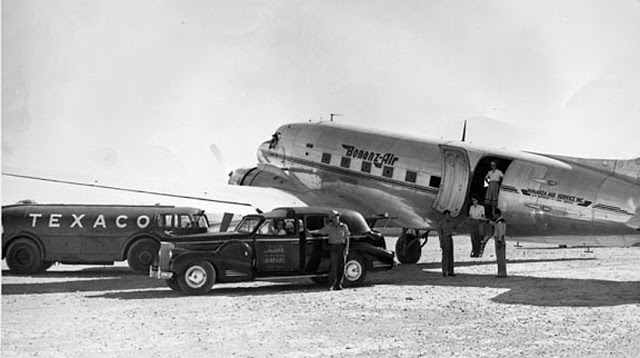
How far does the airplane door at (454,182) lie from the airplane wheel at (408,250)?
1875 mm

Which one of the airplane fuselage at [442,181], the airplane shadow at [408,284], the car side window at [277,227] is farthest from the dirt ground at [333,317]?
the airplane fuselage at [442,181]

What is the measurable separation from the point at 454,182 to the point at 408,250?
2893mm

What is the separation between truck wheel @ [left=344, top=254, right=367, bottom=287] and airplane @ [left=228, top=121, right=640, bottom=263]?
19.1ft

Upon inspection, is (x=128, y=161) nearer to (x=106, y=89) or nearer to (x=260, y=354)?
(x=106, y=89)

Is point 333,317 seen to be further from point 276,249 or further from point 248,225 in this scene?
point 248,225

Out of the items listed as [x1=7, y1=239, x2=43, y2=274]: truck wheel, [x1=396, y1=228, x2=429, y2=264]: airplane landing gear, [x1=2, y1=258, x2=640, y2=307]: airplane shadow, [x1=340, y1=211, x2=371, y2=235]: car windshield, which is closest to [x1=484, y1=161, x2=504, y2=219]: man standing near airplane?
[x1=2, y1=258, x2=640, y2=307]: airplane shadow

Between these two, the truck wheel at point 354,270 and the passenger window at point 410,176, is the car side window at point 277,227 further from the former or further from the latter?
the passenger window at point 410,176

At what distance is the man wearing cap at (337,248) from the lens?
52.2 ft

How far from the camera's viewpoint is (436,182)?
2200 cm

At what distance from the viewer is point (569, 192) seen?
19734 mm

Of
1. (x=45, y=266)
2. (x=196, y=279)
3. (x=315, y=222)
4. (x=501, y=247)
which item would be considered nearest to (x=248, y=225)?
(x=315, y=222)

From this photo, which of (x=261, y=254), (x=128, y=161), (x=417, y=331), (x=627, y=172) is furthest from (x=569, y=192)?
(x=128, y=161)

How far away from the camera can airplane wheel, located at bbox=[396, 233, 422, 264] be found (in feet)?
76.5

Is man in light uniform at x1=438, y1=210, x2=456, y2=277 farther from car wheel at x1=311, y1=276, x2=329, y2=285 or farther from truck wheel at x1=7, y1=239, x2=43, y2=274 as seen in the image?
truck wheel at x1=7, y1=239, x2=43, y2=274
